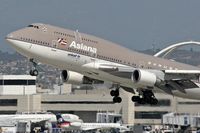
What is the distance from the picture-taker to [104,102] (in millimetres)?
177375

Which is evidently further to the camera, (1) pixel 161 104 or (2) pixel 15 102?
(2) pixel 15 102

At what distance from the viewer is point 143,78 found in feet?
261

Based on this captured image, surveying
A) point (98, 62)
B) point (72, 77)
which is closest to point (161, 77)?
point (98, 62)

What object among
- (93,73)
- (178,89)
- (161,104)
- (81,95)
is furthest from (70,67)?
(81,95)

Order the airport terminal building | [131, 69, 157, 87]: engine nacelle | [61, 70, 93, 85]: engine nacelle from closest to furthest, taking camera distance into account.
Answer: [131, 69, 157, 87]: engine nacelle, [61, 70, 93, 85]: engine nacelle, the airport terminal building

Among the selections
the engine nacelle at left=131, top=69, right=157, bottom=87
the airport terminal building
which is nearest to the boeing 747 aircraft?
the engine nacelle at left=131, top=69, right=157, bottom=87

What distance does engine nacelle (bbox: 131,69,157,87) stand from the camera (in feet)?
261

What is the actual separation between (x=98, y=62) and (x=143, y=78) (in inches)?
206

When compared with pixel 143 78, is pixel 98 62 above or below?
above

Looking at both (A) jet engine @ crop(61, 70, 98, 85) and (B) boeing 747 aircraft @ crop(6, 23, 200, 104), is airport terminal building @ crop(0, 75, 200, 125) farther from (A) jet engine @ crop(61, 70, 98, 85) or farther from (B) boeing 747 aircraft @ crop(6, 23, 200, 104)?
(A) jet engine @ crop(61, 70, 98, 85)

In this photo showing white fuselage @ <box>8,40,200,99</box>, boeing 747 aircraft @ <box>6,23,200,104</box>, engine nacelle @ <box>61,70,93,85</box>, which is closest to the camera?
white fuselage @ <box>8,40,200,99</box>

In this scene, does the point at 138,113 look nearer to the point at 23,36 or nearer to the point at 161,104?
the point at 161,104

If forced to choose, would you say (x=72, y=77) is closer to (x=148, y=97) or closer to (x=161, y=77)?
(x=148, y=97)

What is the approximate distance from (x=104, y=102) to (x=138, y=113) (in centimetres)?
940
